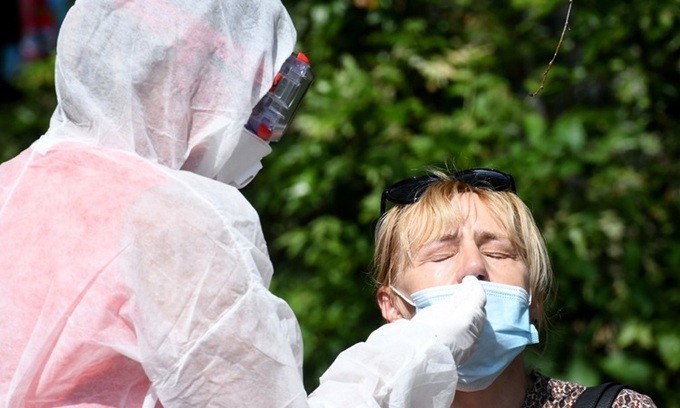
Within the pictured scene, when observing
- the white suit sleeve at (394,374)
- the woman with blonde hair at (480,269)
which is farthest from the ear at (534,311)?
the white suit sleeve at (394,374)

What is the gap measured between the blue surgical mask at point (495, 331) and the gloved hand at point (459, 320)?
5 centimetres

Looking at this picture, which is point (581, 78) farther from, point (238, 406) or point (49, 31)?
point (49, 31)

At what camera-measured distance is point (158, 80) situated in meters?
1.99

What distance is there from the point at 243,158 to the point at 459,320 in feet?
Answer: 1.54

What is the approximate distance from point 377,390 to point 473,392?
488 mm

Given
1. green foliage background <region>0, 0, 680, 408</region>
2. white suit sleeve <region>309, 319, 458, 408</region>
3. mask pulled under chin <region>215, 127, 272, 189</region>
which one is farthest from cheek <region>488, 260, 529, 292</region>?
green foliage background <region>0, 0, 680, 408</region>

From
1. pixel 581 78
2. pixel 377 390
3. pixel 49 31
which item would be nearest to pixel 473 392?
pixel 377 390

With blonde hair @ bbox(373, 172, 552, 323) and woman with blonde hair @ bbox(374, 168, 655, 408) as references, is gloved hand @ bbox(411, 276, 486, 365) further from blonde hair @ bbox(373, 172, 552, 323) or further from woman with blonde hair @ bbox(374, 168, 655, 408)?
blonde hair @ bbox(373, 172, 552, 323)

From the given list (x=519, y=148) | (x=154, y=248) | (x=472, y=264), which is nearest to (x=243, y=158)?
(x=154, y=248)

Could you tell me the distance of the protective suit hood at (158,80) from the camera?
1.98m

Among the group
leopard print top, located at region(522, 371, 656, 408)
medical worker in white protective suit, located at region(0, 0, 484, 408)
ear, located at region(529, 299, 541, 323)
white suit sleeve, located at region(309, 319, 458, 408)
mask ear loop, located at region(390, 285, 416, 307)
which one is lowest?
leopard print top, located at region(522, 371, 656, 408)

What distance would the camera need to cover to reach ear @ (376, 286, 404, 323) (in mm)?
2646

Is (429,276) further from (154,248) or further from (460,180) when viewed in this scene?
(154,248)

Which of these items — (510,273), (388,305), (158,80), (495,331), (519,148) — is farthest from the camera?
(519,148)
